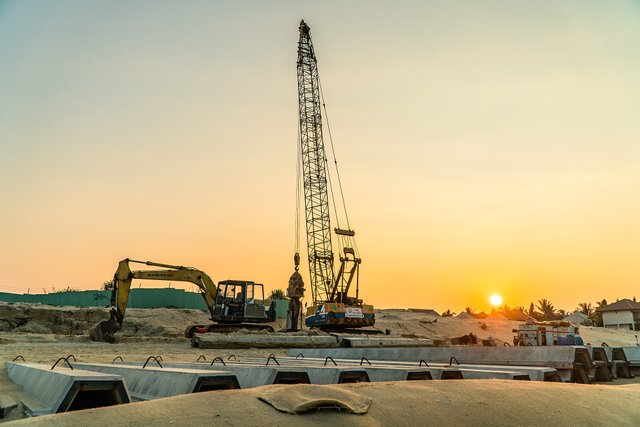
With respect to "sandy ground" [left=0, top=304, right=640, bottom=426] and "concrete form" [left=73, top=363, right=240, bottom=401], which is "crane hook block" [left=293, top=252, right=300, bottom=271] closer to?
"sandy ground" [left=0, top=304, right=640, bottom=426]

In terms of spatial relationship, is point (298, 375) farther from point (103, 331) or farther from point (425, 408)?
point (103, 331)

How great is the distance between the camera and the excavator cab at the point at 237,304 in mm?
28234

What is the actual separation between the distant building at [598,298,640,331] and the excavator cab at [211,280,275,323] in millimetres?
60852

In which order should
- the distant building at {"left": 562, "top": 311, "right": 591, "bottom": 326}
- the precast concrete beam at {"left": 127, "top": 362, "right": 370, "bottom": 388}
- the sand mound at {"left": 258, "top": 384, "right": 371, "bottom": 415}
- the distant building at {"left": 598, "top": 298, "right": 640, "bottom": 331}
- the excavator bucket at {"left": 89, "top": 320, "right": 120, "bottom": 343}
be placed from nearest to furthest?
the sand mound at {"left": 258, "top": 384, "right": 371, "bottom": 415}, the precast concrete beam at {"left": 127, "top": 362, "right": 370, "bottom": 388}, the excavator bucket at {"left": 89, "top": 320, "right": 120, "bottom": 343}, the distant building at {"left": 598, "top": 298, "right": 640, "bottom": 331}, the distant building at {"left": 562, "top": 311, "right": 591, "bottom": 326}

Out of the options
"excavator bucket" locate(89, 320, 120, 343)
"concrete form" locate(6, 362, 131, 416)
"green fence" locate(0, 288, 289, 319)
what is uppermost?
"green fence" locate(0, 288, 289, 319)

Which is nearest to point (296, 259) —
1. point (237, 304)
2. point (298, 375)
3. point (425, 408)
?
point (237, 304)

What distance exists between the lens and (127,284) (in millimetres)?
28859

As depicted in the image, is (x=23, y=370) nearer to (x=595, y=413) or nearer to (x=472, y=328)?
(x=595, y=413)

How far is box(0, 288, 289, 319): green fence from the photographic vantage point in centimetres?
4875

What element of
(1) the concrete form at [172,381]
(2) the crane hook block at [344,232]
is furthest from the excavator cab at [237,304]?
(1) the concrete form at [172,381]

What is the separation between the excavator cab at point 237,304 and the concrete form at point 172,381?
62.8 feet

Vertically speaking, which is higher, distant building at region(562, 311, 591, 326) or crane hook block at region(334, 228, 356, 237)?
crane hook block at region(334, 228, 356, 237)

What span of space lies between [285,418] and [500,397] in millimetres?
3043

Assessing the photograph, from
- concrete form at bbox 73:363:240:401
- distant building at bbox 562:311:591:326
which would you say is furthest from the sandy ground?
distant building at bbox 562:311:591:326
